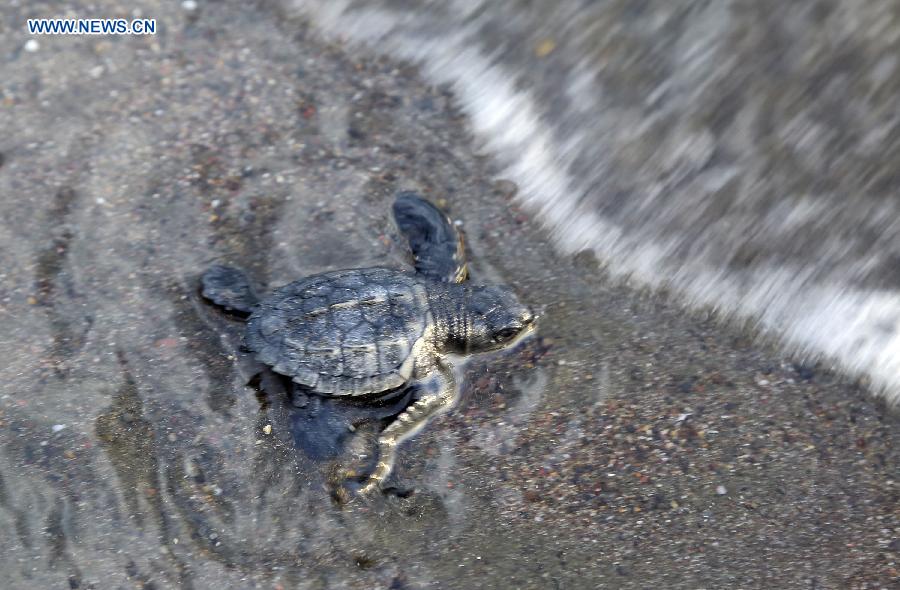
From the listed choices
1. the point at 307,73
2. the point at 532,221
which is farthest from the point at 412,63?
the point at 532,221

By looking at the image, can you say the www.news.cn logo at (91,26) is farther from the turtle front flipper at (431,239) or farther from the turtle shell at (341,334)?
the turtle shell at (341,334)

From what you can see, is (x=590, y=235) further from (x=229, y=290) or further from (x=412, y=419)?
(x=229, y=290)

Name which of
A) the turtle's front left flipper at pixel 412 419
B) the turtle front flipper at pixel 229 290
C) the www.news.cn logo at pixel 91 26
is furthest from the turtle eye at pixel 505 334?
the www.news.cn logo at pixel 91 26

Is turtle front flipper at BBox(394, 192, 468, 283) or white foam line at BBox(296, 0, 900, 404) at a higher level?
white foam line at BBox(296, 0, 900, 404)

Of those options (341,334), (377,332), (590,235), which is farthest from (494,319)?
(590,235)

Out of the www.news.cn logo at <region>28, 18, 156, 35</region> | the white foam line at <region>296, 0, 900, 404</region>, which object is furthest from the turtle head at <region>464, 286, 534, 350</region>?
the www.news.cn logo at <region>28, 18, 156, 35</region>

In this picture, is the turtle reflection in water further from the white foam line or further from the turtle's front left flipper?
the white foam line

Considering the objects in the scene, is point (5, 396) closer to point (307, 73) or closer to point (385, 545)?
point (385, 545)

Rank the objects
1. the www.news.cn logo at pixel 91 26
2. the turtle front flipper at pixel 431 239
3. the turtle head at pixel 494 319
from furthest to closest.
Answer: the www.news.cn logo at pixel 91 26, the turtle front flipper at pixel 431 239, the turtle head at pixel 494 319
